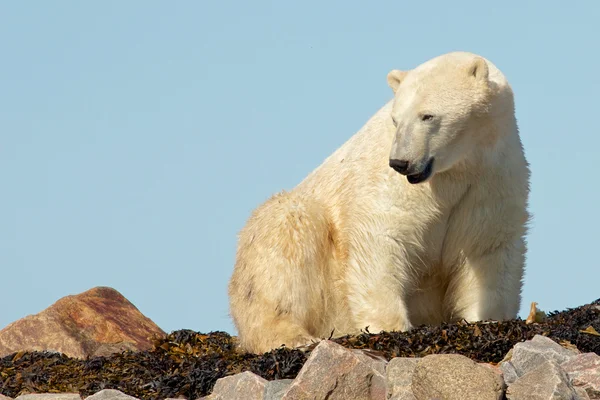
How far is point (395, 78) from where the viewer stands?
9.41 meters

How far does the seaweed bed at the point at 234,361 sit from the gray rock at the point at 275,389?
0.88 meters

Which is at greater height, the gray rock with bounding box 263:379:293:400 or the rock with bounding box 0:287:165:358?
the rock with bounding box 0:287:165:358

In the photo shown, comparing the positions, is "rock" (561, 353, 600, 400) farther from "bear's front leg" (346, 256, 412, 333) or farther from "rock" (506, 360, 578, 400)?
"bear's front leg" (346, 256, 412, 333)

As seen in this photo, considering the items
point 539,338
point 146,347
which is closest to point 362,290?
point 539,338

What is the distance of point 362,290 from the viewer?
30.5 feet

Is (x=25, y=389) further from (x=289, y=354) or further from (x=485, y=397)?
(x=485, y=397)

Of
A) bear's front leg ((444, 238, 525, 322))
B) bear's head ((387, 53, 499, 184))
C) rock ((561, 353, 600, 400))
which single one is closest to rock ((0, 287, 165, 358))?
bear's front leg ((444, 238, 525, 322))

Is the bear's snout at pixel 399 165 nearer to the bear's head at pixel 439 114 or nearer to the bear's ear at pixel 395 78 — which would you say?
the bear's head at pixel 439 114

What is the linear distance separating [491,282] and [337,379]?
3271mm

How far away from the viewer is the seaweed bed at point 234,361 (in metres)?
8.08

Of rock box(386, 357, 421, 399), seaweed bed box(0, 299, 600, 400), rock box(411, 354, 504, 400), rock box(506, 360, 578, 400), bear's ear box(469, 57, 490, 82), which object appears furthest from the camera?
bear's ear box(469, 57, 490, 82)

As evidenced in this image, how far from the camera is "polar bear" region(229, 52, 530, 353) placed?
8.94m

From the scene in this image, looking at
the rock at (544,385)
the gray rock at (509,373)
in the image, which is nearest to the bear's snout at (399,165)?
the gray rock at (509,373)

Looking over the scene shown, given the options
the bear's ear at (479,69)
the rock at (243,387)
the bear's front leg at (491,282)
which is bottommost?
the rock at (243,387)
